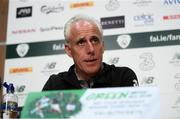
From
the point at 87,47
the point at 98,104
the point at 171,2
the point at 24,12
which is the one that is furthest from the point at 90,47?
the point at 24,12

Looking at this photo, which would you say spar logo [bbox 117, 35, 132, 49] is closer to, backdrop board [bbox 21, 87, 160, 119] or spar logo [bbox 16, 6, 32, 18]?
spar logo [bbox 16, 6, 32, 18]

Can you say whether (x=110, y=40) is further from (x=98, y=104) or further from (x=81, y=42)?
(x=98, y=104)

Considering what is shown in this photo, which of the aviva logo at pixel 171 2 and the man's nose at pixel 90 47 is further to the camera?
the aviva logo at pixel 171 2

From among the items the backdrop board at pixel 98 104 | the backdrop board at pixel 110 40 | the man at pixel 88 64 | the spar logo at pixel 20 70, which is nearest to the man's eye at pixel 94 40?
the man at pixel 88 64

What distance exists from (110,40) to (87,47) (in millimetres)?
1459

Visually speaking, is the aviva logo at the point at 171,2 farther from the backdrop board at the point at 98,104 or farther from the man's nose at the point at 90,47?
the backdrop board at the point at 98,104

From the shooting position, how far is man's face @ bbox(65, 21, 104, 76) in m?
1.76

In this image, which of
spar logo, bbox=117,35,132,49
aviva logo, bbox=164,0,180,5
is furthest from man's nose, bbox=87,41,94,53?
aviva logo, bbox=164,0,180,5

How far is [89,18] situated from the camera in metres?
1.85

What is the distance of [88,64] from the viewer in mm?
1768

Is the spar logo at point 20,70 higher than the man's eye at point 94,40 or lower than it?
lower

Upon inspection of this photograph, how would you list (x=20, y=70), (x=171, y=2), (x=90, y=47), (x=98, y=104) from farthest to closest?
1. (x=20, y=70)
2. (x=171, y=2)
3. (x=90, y=47)
4. (x=98, y=104)

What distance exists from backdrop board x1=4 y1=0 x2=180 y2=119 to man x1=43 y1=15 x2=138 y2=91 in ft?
3.86

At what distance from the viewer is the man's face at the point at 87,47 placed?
1.76 m
